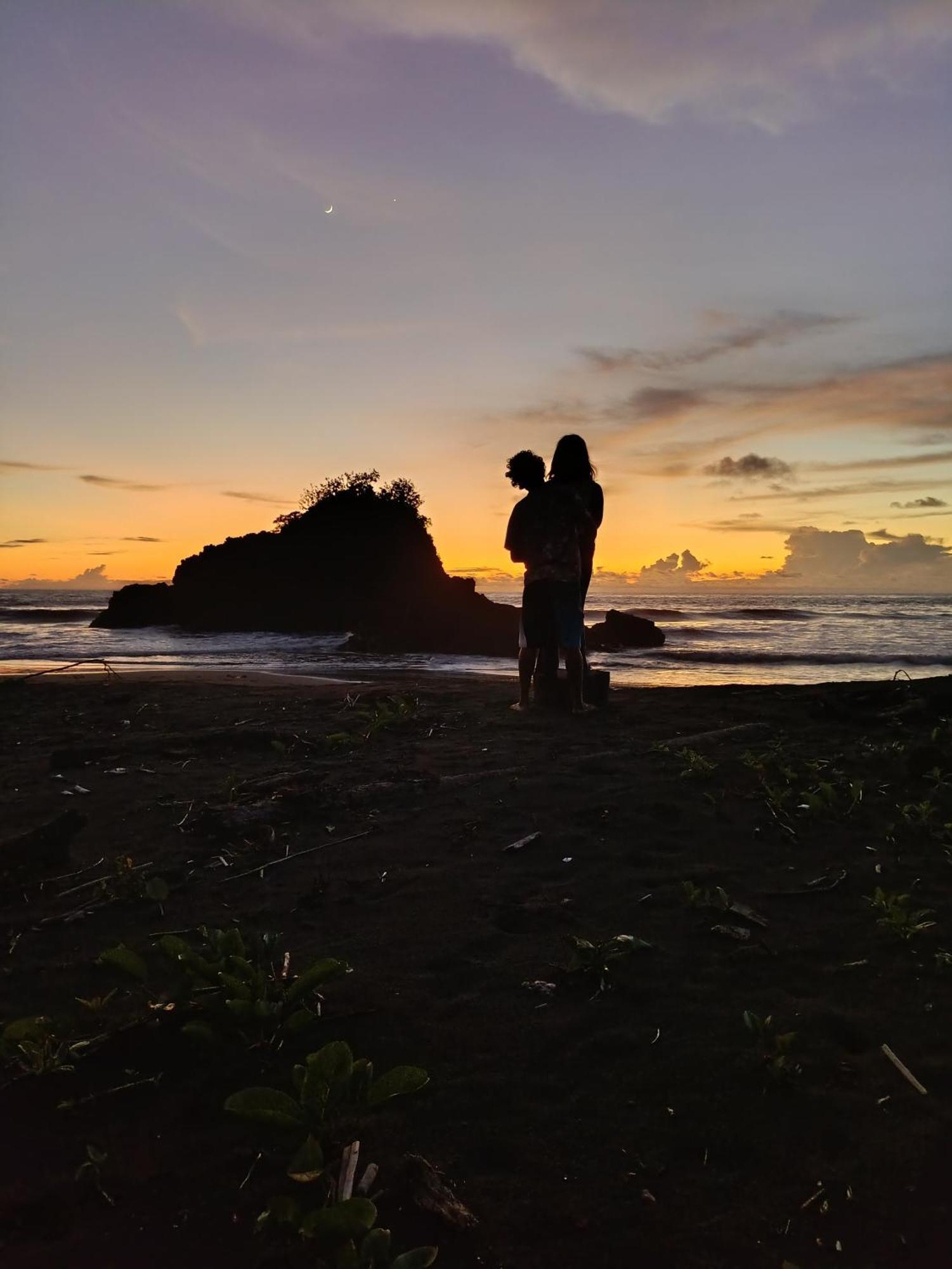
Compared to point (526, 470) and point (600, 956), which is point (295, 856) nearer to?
point (600, 956)

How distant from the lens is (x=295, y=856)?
341 centimetres

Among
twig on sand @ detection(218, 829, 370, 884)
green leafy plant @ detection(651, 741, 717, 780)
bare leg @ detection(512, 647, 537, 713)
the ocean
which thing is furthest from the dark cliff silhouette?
twig on sand @ detection(218, 829, 370, 884)

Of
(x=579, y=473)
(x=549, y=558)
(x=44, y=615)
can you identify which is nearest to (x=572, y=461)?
(x=579, y=473)

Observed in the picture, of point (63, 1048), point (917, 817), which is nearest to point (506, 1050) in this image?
point (63, 1048)

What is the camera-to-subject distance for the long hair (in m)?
6.95

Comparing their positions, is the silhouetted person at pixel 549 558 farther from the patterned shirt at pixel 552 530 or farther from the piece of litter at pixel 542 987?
the piece of litter at pixel 542 987

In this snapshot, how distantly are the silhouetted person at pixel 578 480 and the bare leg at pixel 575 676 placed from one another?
5.3 inches

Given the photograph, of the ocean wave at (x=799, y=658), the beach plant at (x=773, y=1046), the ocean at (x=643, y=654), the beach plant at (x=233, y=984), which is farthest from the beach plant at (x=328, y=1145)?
the ocean wave at (x=799, y=658)

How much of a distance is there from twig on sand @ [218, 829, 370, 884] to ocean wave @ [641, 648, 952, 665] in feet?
46.1

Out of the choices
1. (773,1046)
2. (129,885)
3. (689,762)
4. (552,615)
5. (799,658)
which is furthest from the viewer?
(799,658)

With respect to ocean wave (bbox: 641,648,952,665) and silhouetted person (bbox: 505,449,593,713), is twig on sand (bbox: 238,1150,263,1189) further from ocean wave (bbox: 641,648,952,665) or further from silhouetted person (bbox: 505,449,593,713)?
ocean wave (bbox: 641,648,952,665)

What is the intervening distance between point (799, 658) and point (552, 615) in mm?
12995

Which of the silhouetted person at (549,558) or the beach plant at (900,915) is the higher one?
the silhouetted person at (549,558)

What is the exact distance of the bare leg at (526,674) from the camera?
7.11 metres
